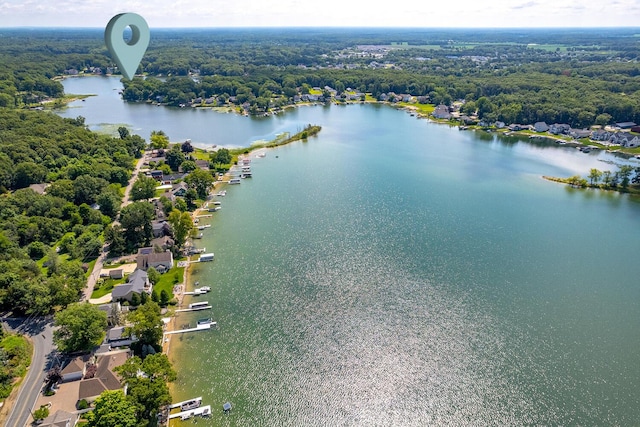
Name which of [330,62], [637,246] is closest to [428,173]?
[637,246]

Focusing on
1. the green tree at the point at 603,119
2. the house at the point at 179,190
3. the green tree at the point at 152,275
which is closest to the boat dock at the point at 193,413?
the green tree at the point at 152,275

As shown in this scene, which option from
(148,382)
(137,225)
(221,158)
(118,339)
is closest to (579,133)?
(221,158)

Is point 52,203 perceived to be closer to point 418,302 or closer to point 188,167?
point 188,167

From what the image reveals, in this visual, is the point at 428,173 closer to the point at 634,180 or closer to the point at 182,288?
the point at 634,180

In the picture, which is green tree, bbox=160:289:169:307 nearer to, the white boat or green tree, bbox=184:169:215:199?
the white boat

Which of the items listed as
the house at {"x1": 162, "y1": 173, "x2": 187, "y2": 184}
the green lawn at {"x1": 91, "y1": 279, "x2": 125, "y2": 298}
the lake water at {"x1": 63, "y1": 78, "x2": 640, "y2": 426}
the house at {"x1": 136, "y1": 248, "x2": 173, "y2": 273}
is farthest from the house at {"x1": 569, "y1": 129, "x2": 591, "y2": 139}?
the green lawn at {"x1": 91, "y1": 279, "x2": 125, "y2": 298}

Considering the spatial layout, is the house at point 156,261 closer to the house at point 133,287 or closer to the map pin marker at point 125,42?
the house at point 133,287
